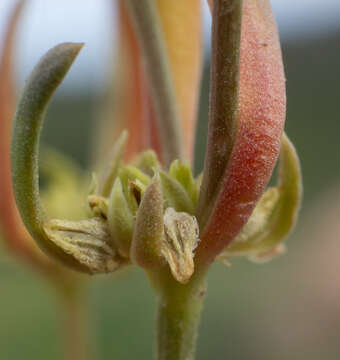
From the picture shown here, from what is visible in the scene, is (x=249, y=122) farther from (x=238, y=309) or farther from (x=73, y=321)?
(x=238, y=309)

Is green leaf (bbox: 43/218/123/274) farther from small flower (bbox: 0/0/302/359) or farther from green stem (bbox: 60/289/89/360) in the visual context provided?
green stem (bbox: 60/289/89/360)

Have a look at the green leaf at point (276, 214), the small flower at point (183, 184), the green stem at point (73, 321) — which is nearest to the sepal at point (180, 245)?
the small flower at point (183, 184)

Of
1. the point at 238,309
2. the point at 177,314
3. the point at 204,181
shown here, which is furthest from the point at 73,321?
the point at 238,309

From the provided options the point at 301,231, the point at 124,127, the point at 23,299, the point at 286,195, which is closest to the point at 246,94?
the point at 286,195

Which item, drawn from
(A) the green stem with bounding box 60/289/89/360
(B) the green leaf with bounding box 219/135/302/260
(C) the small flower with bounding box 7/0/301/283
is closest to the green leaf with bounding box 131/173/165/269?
(C) the small flower with bounding box 7/0/301/283

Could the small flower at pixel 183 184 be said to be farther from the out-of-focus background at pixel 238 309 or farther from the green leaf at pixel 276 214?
the out-of-focus background at pixel 238 309
